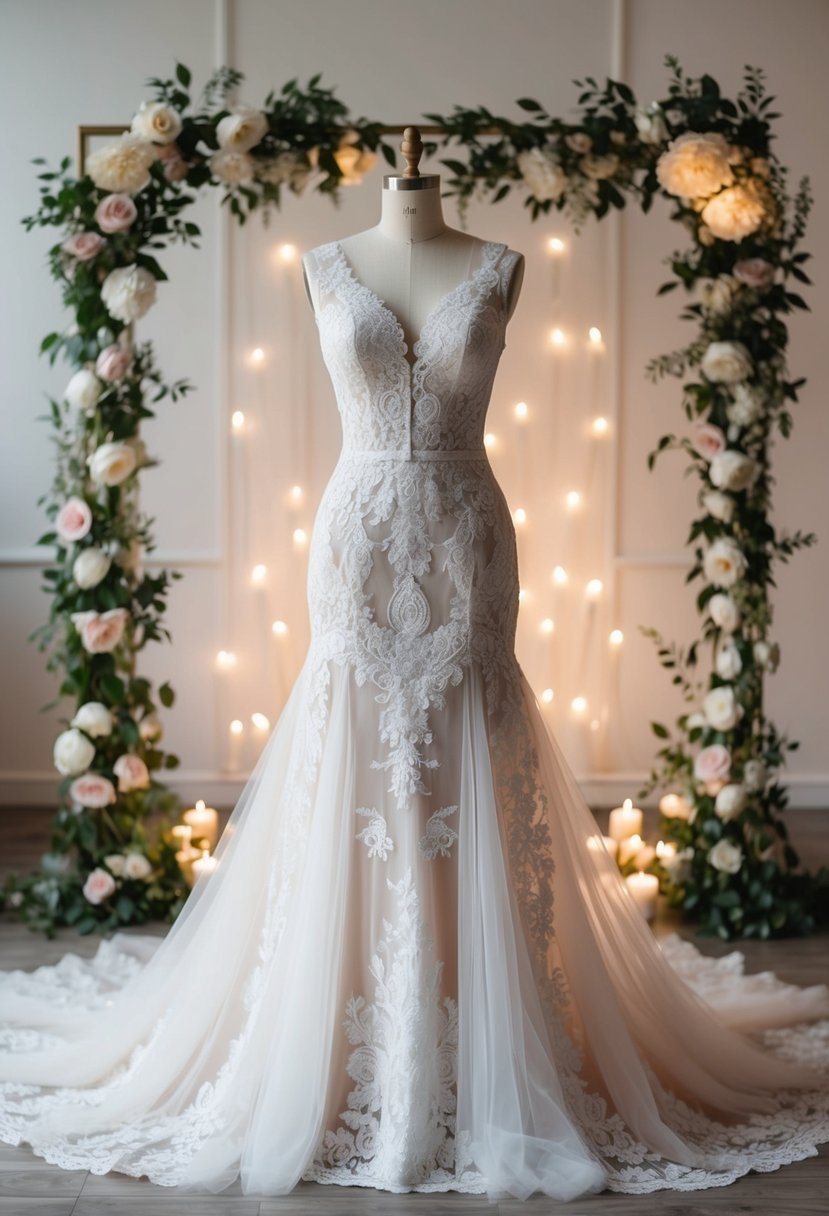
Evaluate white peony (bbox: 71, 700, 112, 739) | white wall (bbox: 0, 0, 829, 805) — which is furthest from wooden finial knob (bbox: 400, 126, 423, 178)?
white wall (bbox: 0, 0, 829, 805)

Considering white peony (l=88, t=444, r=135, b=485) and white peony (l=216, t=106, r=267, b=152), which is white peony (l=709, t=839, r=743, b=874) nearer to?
white peony (l=88, t=444, r=135, b=485)

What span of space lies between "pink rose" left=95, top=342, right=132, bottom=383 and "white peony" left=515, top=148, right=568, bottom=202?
3.82 feet

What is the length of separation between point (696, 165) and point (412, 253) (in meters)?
1.18

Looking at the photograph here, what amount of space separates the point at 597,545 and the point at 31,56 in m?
2.68

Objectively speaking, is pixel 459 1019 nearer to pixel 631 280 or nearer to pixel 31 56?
pixel 631 280

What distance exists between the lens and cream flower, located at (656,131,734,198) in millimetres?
3352

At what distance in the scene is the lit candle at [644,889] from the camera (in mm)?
3584

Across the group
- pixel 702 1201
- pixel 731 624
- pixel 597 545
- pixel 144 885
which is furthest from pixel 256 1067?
pixel 597 545

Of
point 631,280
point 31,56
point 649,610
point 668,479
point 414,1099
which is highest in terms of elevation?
point 31,56

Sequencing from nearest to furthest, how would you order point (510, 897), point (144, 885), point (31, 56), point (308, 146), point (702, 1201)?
point (702, 1201), point (510, 897), point (308, 146), point (144, 885), point (31, 56)

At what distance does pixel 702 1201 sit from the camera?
90.3 inches

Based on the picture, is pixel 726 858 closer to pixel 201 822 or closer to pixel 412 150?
pixel 201 822

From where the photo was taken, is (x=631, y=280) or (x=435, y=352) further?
(x=631, y=280)

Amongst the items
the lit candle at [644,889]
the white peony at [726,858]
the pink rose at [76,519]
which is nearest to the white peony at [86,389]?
the pink rose at [76,519]
